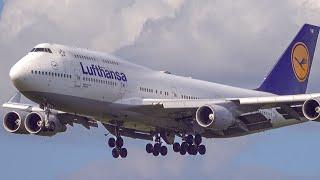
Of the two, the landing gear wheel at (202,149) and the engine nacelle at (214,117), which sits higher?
the engine nacelle at (214,117)

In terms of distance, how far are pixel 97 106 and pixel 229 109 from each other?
1005 cm

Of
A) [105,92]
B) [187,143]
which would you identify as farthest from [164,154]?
[105,92]

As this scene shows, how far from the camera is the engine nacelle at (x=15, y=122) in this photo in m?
104

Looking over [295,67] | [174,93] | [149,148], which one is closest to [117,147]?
[149,148]

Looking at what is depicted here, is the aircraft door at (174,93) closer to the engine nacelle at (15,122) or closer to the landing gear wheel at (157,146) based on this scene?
the landing gear wheel at (157,146)

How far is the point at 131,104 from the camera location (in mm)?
98625

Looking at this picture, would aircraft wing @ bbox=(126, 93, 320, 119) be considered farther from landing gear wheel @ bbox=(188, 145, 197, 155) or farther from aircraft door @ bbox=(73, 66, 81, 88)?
aircraft door @ bbox=(73, 66, 81, 88)

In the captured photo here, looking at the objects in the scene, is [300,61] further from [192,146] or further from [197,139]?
[192,146]

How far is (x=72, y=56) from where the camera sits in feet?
314

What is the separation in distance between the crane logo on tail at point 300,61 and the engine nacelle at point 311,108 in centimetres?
2315

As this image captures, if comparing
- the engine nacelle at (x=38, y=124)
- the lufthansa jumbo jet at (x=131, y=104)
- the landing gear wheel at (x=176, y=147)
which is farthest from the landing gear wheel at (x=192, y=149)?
the engine nacelle at (x=38, y=124)

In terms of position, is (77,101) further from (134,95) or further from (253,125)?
(253,125)

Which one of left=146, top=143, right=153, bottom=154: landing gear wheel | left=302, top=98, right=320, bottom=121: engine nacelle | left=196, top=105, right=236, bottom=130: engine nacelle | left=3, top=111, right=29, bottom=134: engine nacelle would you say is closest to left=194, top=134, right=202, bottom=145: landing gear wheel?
left=146, top=143, right=153, bottom=154: landing gear wheel

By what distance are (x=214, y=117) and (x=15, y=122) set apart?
56.4ft
